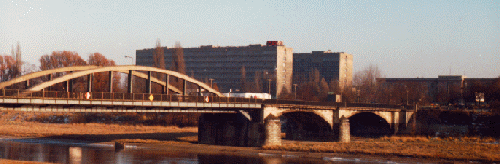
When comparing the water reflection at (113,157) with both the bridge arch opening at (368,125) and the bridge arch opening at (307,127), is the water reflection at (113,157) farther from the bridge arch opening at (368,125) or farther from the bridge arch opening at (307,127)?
the bridge arch opening at (368,125)

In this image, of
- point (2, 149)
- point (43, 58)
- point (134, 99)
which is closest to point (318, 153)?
point (134, 99)

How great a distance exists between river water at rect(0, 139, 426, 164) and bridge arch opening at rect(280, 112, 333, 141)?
26.1 metres

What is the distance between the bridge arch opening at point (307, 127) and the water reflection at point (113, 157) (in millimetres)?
26909

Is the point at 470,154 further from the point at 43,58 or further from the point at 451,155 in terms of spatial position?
the point at 43,58

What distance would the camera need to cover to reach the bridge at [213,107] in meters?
55.1

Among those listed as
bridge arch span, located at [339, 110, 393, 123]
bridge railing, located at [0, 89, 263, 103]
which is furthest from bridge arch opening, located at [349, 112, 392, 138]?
bridge railing, located at [0, 89, 263, 103]

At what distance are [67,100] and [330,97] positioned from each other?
2914 inches

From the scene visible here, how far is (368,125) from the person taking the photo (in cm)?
10962

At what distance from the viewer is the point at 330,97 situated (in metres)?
121

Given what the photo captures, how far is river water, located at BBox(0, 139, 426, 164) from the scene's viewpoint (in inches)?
2285

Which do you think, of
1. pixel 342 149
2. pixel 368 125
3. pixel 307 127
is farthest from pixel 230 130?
pixel 368 125

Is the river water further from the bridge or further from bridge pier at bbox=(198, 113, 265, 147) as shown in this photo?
bridge pier at bbox=(198, 113, 265, 147)

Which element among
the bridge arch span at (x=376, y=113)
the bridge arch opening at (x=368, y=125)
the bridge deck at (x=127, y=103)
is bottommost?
the bridge arch opening at (x=368, y=125)

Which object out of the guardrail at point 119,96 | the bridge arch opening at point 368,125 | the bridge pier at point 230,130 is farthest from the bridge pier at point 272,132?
the bridge arch opening at point 368,125
